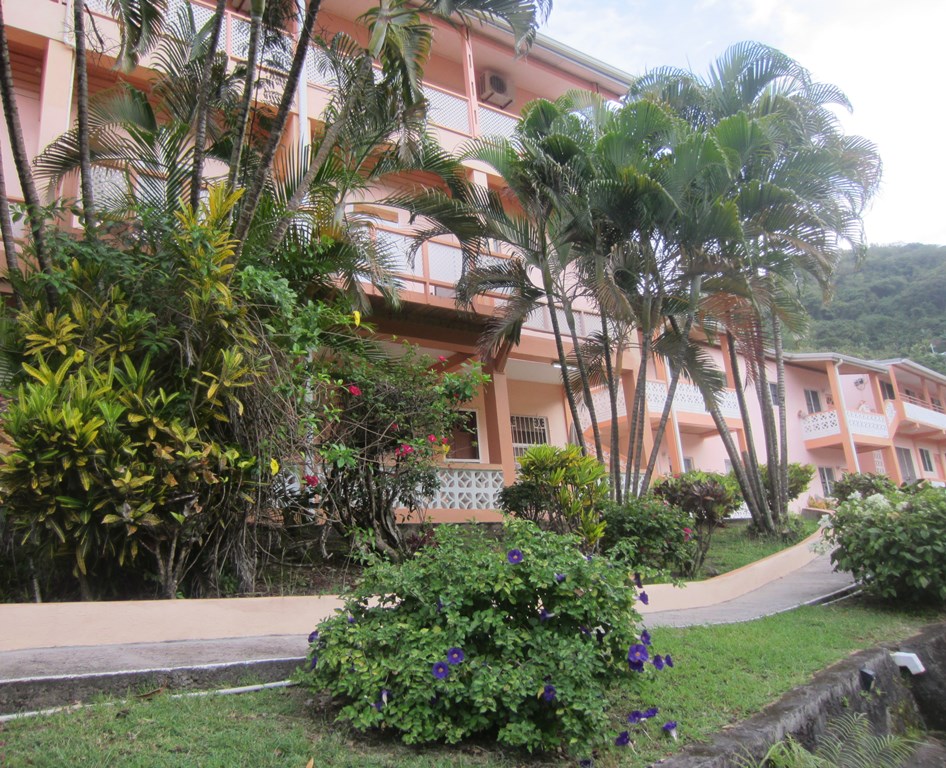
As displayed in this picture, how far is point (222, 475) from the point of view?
598 centimetres

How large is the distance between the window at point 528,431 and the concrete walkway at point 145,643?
8148mm

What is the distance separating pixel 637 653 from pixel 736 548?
936 cm

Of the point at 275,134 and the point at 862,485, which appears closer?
the point at 275,134

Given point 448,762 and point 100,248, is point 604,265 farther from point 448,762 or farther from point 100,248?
point 448,762

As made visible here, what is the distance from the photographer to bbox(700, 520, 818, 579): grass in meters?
10.7

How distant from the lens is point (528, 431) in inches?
614

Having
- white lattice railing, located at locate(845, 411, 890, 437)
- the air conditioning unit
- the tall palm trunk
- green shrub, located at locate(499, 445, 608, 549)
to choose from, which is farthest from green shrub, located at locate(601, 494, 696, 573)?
white lattice railing, located at locate(845, 411, 890, 437)

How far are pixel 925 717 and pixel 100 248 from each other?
7851 millimetres

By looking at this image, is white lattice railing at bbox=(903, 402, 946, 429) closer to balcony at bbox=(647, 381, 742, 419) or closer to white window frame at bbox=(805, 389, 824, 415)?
white window frame at bbox=(805, 389, 824, 415)

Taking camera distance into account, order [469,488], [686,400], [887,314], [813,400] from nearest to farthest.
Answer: [469,488] < [686,400] < [813,400] < [887,314]

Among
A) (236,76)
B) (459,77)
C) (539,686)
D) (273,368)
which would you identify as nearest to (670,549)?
(273,368)

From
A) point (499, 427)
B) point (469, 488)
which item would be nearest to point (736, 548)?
point (499, 427)

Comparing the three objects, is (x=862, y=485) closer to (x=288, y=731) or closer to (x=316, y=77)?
(x=316, y=77)

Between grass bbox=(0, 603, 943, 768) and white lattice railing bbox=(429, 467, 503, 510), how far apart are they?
17.0 ft
